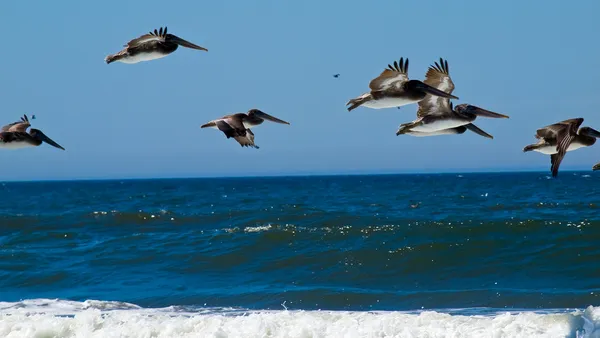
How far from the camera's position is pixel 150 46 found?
959cm

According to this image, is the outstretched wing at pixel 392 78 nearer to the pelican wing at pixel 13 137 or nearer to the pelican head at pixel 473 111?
the pelican head at pixel 473 111

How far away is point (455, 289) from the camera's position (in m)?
15.7

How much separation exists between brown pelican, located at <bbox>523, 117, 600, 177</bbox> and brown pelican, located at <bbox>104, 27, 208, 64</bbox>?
13.3ft

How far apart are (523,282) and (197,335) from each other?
781cm

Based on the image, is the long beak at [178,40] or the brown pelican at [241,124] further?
the long beak at [178,40]

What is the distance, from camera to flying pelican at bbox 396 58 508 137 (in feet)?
32.3

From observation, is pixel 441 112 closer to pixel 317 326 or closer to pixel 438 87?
pixel 438 87

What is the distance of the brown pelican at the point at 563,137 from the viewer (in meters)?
8.87

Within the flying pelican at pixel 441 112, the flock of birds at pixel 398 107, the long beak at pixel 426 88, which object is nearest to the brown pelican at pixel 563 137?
the flock of birds at pixel 398 107

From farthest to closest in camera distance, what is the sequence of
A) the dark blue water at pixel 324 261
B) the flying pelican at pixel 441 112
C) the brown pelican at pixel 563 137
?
the dark blue water at pixel 324 261 < the flying pelican at pixel 441 112 < the brown pelican at pixel 563 137

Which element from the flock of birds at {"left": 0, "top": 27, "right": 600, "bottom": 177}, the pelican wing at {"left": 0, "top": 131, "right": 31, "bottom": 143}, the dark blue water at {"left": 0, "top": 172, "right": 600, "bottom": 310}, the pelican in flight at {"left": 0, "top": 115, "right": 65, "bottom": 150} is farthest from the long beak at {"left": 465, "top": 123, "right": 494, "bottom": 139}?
the pelican wing at {"left": 0, "top": 131, "right": 31, "bottom": 143}

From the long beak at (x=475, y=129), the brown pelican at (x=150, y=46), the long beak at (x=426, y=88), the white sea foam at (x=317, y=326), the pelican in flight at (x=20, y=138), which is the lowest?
the white sea foam at (x=317, y=326)

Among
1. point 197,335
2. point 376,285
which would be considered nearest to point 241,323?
point 197,335

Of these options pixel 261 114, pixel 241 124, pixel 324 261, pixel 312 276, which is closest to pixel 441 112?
pixel 261 114
